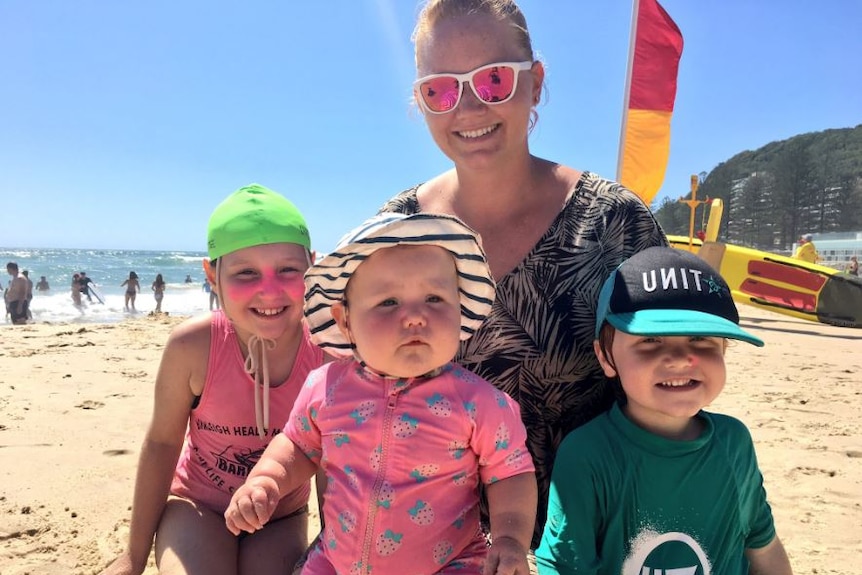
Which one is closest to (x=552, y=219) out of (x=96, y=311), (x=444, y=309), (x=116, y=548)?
(x=444, y=309)

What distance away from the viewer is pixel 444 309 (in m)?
1.58

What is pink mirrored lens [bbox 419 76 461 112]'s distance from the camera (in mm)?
2092

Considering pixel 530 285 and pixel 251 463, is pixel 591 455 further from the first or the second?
pixel 251 463

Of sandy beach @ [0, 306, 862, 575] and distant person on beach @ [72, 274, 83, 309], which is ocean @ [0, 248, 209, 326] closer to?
distant person on beach @ [72, 274, 83, 309]

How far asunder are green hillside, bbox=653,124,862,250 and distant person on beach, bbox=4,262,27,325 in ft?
147

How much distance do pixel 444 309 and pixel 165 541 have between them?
4.40 ft

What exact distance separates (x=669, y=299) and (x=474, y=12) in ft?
4.01

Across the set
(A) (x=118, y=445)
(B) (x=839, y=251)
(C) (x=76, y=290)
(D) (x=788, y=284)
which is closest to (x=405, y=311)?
(A) (x=118, y=445)

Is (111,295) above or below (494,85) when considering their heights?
below

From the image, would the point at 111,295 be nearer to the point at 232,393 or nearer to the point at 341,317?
the point at 232,393

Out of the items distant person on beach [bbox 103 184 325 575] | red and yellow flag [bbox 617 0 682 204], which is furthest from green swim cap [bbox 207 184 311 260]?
red and yellow flag [bbox 617 0 682 204]

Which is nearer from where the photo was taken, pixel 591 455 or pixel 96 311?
pixel 591 455

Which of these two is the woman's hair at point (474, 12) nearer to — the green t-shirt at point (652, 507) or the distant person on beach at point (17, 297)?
the green t-shirt at point (652, 507)

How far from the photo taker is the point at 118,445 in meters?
4.42
